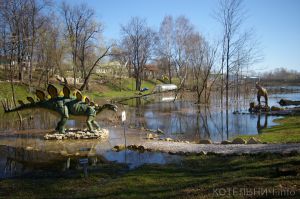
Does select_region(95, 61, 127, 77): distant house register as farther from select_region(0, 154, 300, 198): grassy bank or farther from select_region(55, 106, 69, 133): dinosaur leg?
select_region(0, 154, 300, 198): grassy bank

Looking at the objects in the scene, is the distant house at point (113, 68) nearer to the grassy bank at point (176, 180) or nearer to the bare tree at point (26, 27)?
the bare tree at point (26, 27)

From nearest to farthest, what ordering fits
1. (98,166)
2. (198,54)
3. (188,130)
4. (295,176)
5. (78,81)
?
1. (295,176)
2. (98,166)
3. (188,130)
4. (198,54)
5. (78,81)

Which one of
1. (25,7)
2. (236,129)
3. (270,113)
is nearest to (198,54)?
(270,113)

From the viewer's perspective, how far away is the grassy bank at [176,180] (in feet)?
20.4

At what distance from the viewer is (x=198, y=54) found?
41.5 m

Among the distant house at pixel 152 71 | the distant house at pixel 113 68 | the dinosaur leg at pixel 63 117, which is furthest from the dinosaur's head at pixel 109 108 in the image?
the distant house at pixel 152 71

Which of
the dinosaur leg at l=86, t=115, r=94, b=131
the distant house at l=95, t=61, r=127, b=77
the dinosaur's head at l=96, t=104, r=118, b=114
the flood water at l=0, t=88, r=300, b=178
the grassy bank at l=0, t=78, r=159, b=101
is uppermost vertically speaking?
the distant house at l=95, t=61, r=127, b=77

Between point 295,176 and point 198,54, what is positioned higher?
point 198,54

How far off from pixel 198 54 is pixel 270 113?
61.0ft

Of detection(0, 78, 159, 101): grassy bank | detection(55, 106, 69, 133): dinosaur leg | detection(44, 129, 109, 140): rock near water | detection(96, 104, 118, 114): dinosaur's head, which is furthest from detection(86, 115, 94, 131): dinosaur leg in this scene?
detection(0, 78, 159, 101): grassy bank

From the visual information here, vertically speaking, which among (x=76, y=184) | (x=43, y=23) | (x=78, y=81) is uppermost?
(x=43, y=23)

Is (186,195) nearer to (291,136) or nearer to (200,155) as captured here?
(200,155)

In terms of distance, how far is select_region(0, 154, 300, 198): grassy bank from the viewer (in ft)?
20.4

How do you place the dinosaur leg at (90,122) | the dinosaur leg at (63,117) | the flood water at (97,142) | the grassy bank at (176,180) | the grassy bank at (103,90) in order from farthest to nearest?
the grassy bank at (103,90)
the dinosaur leg at (90,122)
the dinosaur leg at (63,117)
the flood water at (97,142)
the grassy bank at (176,180)
